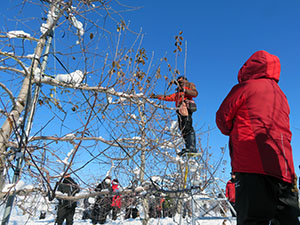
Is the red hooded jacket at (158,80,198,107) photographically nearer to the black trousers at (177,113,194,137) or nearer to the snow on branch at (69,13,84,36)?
the black trousers at (177,113,194,137)

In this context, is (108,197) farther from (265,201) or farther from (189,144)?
(265,201)

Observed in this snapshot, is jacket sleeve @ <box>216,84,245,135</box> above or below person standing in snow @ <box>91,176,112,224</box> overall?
above

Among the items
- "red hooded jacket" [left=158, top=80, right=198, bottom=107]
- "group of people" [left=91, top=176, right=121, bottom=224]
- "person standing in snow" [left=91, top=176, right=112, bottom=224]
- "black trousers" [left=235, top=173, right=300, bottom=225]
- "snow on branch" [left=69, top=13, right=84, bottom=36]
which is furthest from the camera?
"red hooded jacket" [left=158, top=80, right=198, bottom=107]

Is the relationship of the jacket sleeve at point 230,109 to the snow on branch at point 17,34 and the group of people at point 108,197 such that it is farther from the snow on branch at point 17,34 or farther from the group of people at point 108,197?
the snow on branch at point 17,34

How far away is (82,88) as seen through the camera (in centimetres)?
279

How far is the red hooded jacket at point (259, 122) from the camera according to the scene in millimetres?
1432

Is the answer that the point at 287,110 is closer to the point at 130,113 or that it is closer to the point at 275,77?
the point at 275,77

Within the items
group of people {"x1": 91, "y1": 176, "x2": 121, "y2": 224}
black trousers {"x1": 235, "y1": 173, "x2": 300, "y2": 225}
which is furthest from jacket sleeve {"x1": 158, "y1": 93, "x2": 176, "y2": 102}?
black trousers {"x1": 235, "y1": 173, "x2": 300, "y2": 225}

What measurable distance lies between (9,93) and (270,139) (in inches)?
122

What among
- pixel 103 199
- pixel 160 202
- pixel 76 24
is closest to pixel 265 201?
pixel 76 24

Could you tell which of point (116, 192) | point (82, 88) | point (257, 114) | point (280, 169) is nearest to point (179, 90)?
point (82, 88)

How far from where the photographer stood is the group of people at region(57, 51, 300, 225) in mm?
1377

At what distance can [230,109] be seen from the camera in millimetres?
1677

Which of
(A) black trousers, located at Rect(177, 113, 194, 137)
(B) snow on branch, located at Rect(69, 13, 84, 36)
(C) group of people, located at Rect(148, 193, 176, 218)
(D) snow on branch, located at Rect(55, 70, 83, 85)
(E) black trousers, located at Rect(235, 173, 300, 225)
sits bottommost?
Answer: (C) group of people, located at Rect(148, 193, 176, 218)
